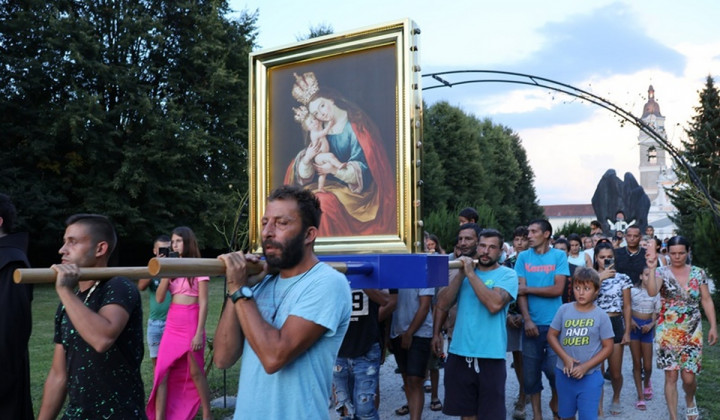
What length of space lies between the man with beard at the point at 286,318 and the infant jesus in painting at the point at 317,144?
1.74m

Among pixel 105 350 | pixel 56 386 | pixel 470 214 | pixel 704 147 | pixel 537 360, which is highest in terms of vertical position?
pixel 704 147

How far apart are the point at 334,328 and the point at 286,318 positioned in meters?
0.18

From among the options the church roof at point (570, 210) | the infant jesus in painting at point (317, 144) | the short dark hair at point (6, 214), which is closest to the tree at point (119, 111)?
the short dark hair at point (6, 214)

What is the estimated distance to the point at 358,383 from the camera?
571 centimetres

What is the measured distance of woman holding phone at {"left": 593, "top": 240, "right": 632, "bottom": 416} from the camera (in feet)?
24.7

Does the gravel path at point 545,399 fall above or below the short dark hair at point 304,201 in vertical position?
below

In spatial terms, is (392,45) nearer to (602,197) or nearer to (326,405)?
(326,405)

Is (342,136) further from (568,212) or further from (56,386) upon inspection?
(568,212)

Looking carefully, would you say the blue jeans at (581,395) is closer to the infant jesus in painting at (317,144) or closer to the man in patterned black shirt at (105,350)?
the infant jesus in painting at (317,144)

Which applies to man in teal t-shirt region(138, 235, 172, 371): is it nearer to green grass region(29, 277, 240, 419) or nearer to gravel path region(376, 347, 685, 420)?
green grass region(29, 277, 240, 419)

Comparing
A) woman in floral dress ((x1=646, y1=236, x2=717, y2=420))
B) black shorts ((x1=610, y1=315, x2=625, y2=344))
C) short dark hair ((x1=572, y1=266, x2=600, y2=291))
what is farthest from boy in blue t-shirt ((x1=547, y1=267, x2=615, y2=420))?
black shorts ((x1=610, y1=315, x2=625, y2=344))

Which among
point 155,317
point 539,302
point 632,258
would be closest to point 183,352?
point 155,317

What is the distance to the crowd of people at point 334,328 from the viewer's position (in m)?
2.63

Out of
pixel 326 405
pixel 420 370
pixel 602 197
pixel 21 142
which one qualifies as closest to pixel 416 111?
pixel 326 405
